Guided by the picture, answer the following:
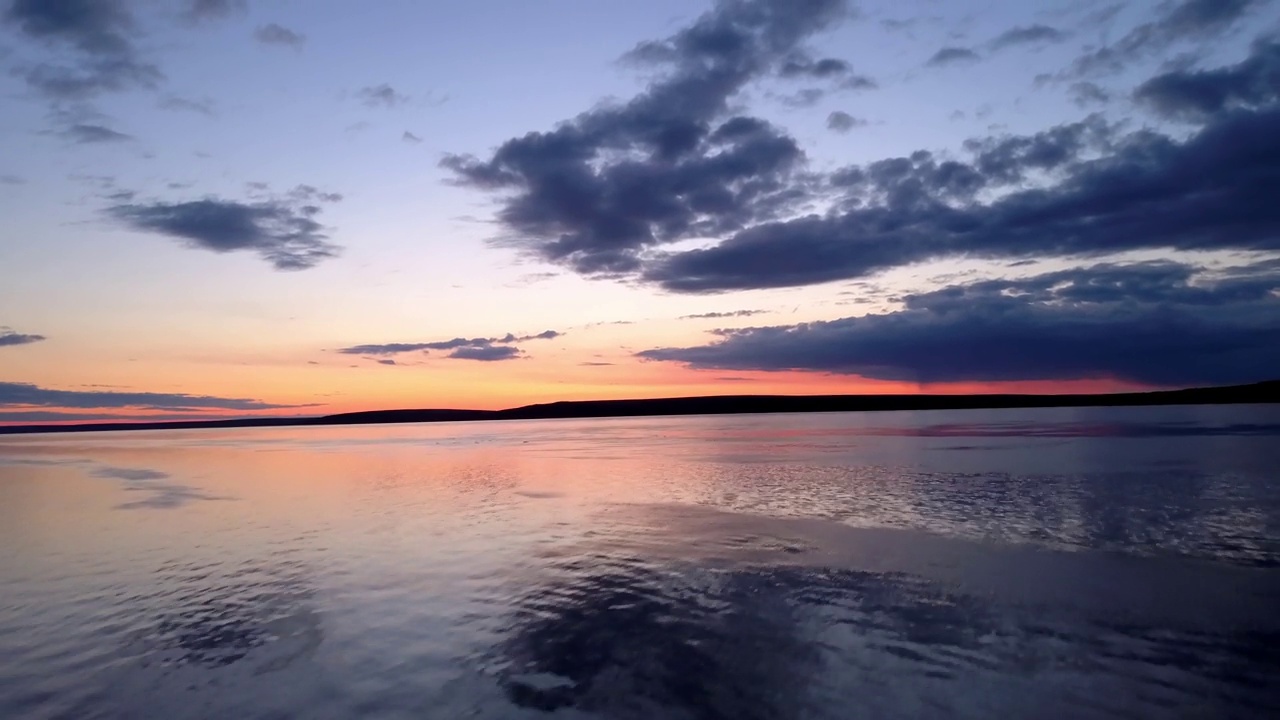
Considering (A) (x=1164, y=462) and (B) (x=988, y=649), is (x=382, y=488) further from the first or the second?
(A) (x=1164, y=462)

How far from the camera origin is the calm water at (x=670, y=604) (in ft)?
32.5

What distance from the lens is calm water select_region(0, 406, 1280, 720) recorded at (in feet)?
32.5

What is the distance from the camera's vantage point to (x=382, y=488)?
34.1 metres

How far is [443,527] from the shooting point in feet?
74.6

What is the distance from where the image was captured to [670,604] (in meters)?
13.8

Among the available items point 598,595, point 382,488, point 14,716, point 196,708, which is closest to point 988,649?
point 598,595

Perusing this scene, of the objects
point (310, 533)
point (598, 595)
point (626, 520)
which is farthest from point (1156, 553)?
point (310, 533)

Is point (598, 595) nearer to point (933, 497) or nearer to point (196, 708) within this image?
Answer: point (196, 708)

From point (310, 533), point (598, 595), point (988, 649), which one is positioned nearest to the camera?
point (988, 649)

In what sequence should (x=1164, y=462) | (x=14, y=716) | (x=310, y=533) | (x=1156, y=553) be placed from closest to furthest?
(x=14, y=716), (x=1156, y=553), (x=310, y=533), (x=1164, y=462)

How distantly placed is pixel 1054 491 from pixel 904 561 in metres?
12.7

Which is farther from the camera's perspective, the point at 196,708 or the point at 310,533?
the point at 310,533

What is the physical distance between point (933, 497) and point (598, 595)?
15242 millimetres

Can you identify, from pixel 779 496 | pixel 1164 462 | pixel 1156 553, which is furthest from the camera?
pixel 1164 462
